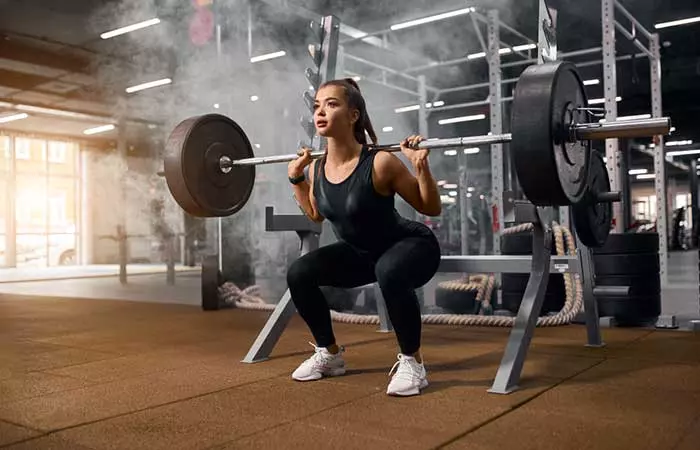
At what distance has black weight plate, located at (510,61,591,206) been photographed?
1.32 meters

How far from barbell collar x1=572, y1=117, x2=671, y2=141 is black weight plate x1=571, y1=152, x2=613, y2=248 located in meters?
0.41

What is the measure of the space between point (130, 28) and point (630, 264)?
390cm

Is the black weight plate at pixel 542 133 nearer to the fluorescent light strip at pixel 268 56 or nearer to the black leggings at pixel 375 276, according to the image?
the black leggings at pixel 375 276

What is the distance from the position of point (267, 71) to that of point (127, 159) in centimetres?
290

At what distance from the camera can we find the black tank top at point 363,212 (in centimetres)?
163

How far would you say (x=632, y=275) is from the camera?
2.73 m

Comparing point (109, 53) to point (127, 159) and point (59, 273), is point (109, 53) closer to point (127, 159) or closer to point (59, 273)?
point (127, 159)

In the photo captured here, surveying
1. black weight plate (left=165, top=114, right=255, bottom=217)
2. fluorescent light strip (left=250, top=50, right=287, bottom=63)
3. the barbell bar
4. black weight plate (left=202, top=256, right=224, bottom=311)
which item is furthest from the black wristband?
fluorescent light strip (left=250, top=50, right=287, bottom=63)

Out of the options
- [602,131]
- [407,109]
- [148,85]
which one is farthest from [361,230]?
[407,109]

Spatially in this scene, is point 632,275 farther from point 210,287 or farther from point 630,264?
point 210,287

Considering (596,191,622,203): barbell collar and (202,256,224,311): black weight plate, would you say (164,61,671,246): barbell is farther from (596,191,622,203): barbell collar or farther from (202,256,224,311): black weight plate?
(202,256,224,311): black weight plate

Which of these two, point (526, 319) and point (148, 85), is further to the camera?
point (148, 85)

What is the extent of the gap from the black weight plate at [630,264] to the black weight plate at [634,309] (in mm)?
114

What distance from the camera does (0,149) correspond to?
657 centimetres
